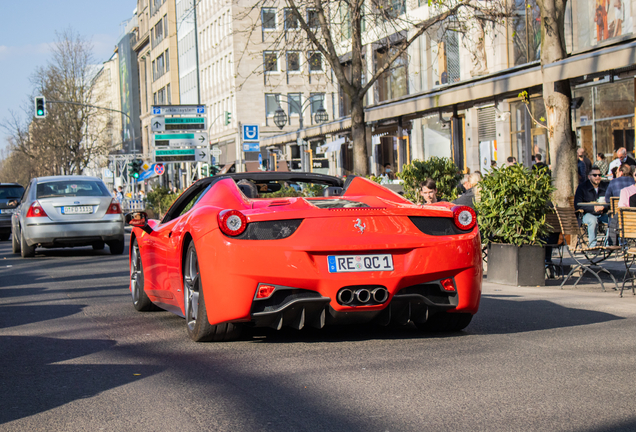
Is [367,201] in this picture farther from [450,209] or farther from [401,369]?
[401,369]

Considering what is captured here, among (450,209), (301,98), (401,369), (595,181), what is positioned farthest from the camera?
(301,98)

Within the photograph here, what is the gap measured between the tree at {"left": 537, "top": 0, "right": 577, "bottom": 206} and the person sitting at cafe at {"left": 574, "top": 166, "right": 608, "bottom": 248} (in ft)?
1.87

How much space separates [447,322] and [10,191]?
24.2 metres

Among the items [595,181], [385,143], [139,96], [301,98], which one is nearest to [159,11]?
[139,96]

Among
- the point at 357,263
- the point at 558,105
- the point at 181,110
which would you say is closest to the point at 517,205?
the point at 558,105

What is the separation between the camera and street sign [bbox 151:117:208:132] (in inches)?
1287

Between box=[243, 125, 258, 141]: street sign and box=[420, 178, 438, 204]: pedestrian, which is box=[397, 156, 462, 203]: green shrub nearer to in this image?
box=[420, 178, 438, 204]: pedestrian

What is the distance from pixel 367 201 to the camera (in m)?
6.54

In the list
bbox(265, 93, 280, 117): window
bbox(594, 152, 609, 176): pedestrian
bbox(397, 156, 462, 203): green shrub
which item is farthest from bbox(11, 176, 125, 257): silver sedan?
bbox(265, 93, 280, 117): window

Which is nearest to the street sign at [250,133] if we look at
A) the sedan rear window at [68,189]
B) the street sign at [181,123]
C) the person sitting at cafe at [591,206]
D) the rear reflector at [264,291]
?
the street sign at [181,123]

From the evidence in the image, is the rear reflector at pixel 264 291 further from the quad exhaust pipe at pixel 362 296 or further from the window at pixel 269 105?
the window at pixel 269 105

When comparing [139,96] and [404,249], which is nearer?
[404,249]

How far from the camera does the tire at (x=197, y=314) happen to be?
20.9 feet

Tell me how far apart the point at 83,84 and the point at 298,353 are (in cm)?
7872
